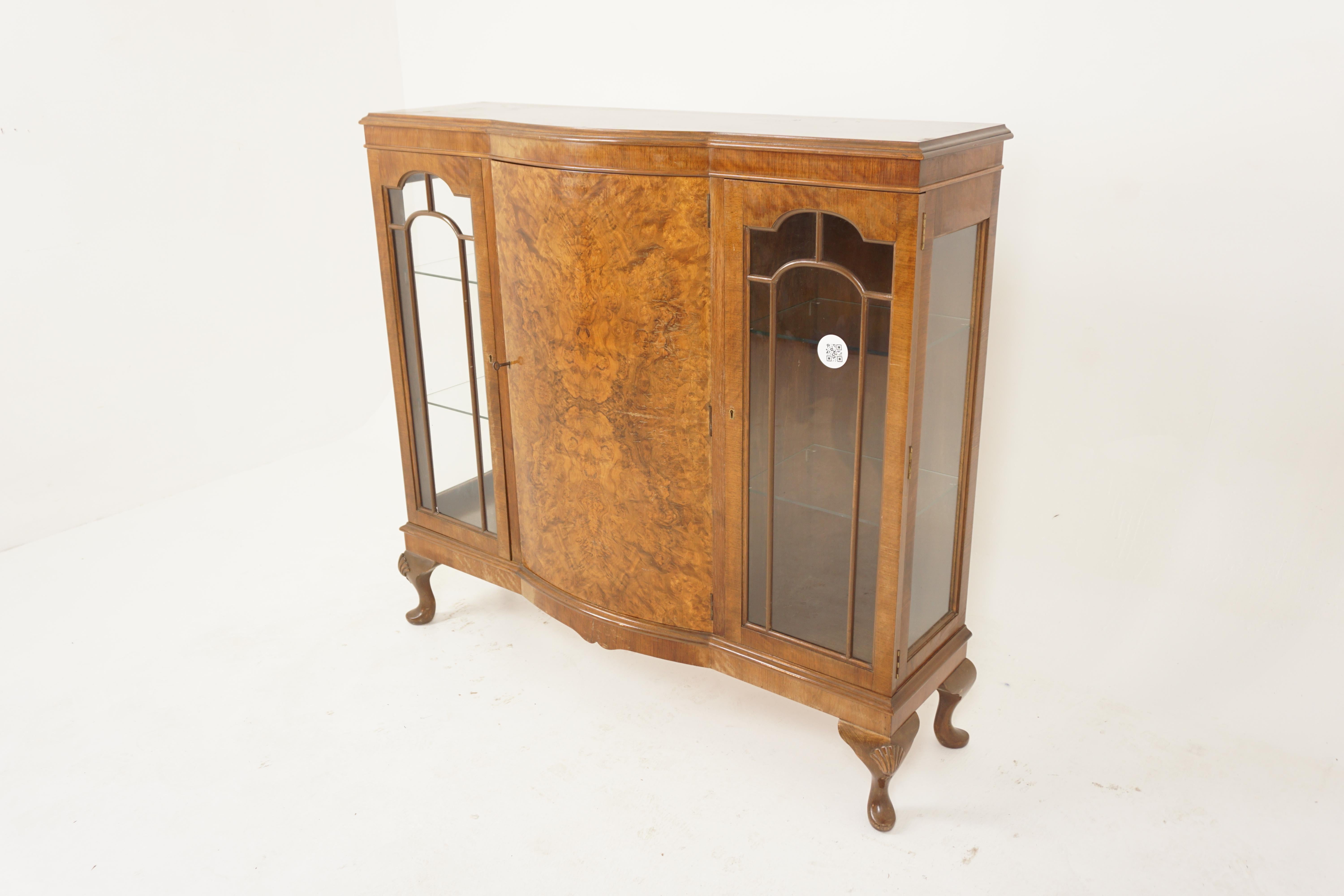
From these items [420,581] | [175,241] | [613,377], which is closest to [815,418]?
[613,377]

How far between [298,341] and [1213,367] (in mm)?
3476

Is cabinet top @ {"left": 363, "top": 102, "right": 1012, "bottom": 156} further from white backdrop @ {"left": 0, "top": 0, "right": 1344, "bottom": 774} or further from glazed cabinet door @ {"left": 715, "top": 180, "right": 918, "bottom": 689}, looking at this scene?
white backdrop @ {"left": 0, "top": 0, "right": 1344, "bottom": 774}

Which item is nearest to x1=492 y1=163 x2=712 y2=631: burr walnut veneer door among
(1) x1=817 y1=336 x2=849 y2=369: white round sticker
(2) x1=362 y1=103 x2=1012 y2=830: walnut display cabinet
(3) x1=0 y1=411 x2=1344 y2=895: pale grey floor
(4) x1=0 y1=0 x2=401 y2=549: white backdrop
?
(2) x1=362 y1=103 x2=1012 y2=830: walnut display cabinet

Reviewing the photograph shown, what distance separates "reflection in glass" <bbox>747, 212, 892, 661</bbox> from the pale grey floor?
0.44m

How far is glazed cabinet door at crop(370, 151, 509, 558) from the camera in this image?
248cm

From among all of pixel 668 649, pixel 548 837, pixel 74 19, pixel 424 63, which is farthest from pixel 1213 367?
pixel 74 19

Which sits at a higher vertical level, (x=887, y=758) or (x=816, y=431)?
(x=816, y=431)

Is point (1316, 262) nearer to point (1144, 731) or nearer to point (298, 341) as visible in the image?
point (1144, 731)

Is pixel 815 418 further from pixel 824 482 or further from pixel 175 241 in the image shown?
pixel 175 241

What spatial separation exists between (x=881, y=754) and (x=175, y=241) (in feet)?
10.7

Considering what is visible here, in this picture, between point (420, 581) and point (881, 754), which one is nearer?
point (881, 754)

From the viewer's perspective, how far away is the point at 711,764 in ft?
8.02

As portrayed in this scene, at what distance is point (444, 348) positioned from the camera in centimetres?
271

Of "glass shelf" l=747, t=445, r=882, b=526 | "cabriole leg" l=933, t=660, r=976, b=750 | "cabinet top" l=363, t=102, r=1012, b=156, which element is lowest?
"cabriole leg" l=933, t=660, r=976, b=750
